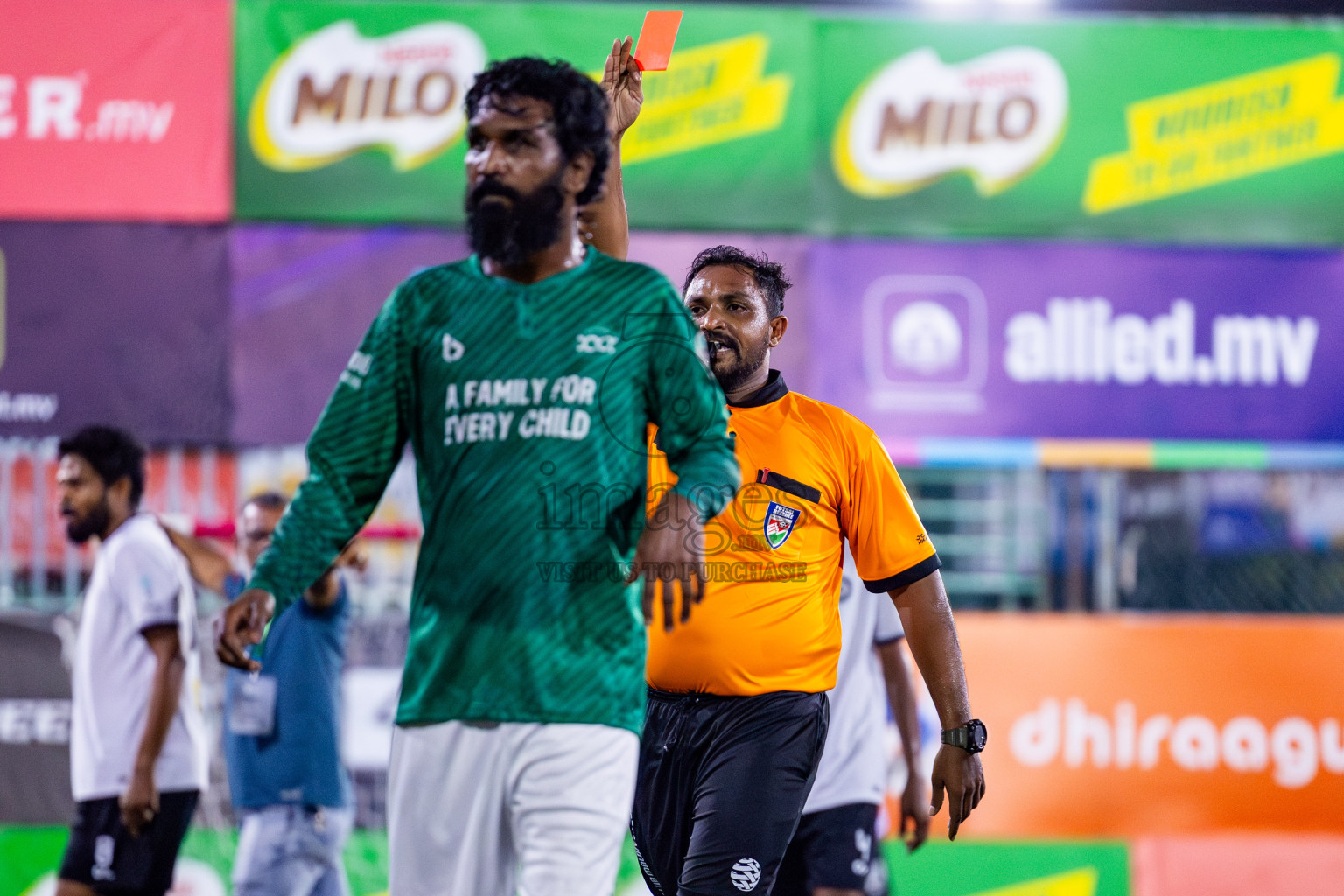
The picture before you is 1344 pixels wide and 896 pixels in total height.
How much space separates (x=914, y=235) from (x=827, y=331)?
68 cm

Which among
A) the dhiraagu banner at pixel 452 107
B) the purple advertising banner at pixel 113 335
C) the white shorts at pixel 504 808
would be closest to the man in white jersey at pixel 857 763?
the white shorts at pixel 504 808

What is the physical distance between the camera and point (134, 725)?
17.4ft

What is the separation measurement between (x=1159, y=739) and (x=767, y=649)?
3918 mm

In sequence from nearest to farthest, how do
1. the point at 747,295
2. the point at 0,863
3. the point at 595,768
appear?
the point at 595,768 → the point at 747,295 → the point at 0,863

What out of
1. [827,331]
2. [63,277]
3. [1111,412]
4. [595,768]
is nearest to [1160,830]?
[1111,412]

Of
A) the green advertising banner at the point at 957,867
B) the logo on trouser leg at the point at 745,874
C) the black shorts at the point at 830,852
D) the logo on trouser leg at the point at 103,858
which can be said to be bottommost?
the green advertising banner at the point at 957,867

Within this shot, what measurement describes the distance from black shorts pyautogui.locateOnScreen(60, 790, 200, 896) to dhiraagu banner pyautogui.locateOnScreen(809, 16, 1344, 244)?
414 cm

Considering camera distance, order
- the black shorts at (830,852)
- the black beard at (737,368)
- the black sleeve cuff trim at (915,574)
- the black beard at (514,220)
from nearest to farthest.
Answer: the black beard at (514,220)
the black sleeve cuff trim at (915,574)
the black beard at (737,368)
the black shorts at (830,852)

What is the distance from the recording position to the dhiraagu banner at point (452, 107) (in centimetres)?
711

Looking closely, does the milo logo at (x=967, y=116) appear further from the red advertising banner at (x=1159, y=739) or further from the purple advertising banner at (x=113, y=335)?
the purple advertising banner at (x=113, y=335)

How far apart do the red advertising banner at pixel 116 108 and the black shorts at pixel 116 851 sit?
3.05 m

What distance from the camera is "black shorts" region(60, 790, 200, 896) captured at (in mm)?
5238

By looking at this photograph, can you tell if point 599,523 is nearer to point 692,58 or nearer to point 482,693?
point 482,693

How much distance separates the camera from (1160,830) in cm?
684
